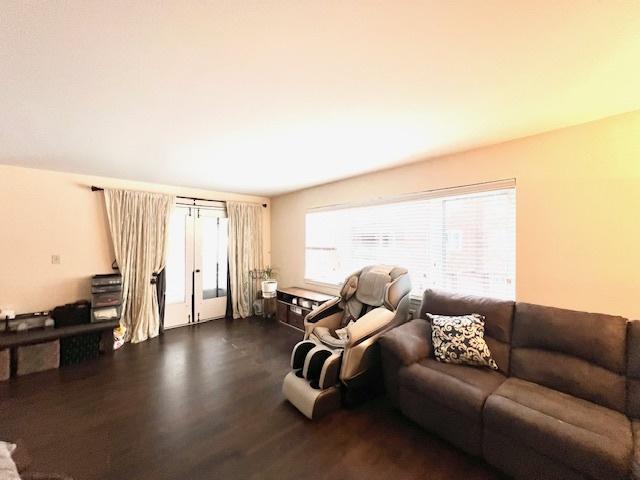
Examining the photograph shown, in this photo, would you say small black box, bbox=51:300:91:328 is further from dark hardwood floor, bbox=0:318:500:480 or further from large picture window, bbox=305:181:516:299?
large picture window, bbox=305:181:516:299

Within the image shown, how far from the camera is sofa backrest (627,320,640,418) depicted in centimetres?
159

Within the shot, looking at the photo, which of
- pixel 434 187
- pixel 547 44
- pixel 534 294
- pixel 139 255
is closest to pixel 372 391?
pixel 534 294

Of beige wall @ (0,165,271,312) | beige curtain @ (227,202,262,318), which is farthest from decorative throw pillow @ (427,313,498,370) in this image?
beige wall @ (0,165,271,312)

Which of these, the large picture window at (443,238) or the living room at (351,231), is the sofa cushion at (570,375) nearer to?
the living room at (351,231)

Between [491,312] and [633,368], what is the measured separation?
82 centimetres

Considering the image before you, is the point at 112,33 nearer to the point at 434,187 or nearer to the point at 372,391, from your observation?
the point at 434,187

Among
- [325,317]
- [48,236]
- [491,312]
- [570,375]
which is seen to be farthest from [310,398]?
[48,236]

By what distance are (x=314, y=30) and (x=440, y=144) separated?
181 cm

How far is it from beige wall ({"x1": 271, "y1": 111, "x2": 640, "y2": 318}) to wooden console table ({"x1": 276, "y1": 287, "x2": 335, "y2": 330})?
8.46ft

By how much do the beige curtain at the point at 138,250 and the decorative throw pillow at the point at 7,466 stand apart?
10.2 ft

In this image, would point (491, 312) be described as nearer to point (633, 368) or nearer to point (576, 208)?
point (633, 368)

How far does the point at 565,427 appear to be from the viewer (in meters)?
1.42

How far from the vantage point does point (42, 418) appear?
2.15m

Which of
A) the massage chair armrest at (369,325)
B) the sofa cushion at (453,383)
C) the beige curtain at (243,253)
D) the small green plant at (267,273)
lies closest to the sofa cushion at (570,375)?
the sofa cushion at (453,383)
